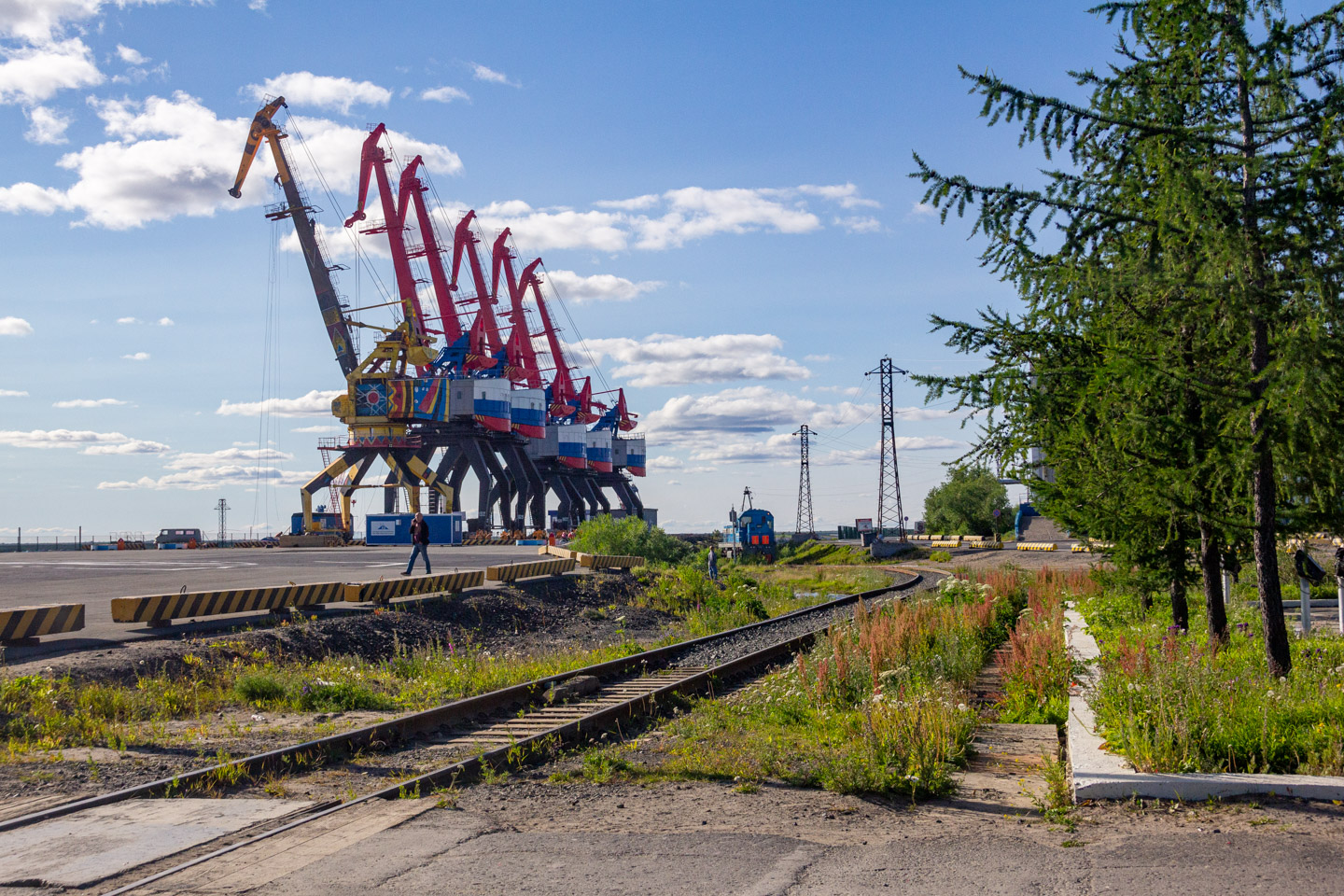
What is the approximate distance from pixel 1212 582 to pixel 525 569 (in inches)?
781

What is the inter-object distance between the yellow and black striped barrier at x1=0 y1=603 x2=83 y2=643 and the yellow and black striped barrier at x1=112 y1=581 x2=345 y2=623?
91 centimetres

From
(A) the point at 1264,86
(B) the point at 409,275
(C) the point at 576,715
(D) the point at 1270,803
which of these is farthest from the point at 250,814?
(B) the point at 409,275

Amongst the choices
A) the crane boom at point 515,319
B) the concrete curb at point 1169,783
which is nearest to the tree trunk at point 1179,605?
the concrete curb at point 1169,783

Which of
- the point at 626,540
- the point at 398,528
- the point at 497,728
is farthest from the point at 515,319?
the point at 497,728

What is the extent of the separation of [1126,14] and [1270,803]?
6.46 m

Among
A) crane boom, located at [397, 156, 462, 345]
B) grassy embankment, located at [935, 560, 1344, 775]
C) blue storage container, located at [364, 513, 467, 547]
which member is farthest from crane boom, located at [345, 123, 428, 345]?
grassy embankment, located at [935, 560, 1344, 775]

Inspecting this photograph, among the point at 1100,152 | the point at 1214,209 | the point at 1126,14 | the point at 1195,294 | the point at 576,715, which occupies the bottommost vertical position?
the point at 576,715

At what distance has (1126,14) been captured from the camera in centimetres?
852

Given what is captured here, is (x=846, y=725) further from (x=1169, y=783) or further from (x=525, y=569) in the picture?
(x=525, y=569)

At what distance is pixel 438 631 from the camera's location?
18.5 meters

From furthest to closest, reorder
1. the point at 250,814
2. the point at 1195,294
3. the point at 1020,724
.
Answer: the point at 1020,724, the point at 1195,294, the point at 250,814

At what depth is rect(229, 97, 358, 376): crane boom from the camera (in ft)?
234

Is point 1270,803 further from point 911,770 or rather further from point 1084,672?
point 1084,672

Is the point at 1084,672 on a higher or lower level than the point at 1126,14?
lower
